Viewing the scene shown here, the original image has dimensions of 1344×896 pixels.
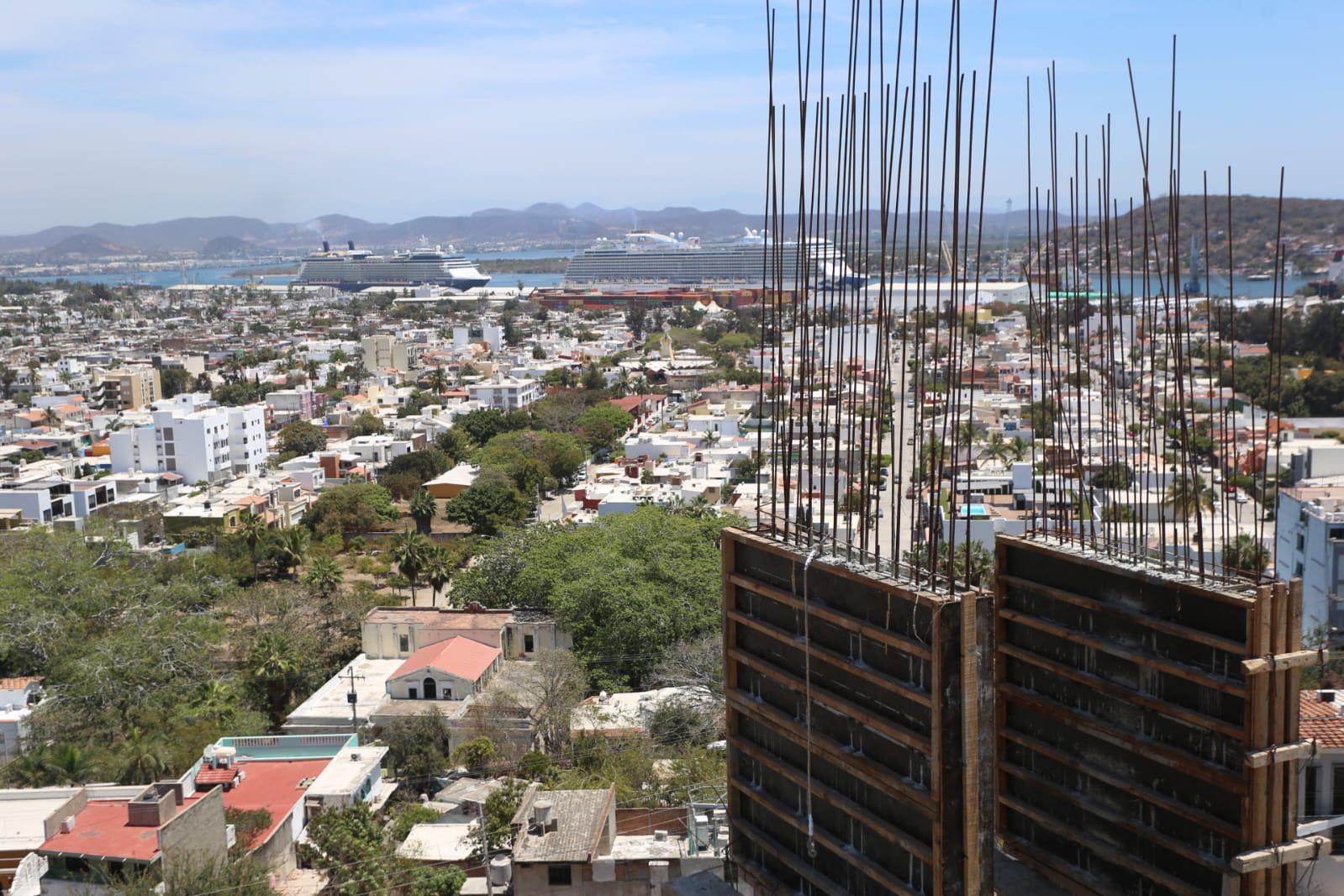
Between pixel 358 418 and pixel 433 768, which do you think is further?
pixel 358 418

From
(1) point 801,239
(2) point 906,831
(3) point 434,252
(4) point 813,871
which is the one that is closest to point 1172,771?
(2) point 906,831

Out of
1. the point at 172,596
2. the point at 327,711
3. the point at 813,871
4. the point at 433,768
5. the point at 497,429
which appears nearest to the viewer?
the point at 813,871

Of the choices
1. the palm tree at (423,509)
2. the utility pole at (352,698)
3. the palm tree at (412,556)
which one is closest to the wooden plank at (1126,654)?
the utility pole at (352,698)

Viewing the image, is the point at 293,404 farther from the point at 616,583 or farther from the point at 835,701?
the point at 835,701

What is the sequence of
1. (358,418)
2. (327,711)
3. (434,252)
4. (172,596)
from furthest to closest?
(434,252) → (358,418) → (172,596) → (327,711)

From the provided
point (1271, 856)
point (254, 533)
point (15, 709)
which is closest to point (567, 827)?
point (1271, 856)

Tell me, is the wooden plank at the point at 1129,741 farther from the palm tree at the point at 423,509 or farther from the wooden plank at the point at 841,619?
the palm tree at the point at 423,509

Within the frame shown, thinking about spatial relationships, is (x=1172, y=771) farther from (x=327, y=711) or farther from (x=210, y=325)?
(x=210, y=325)
